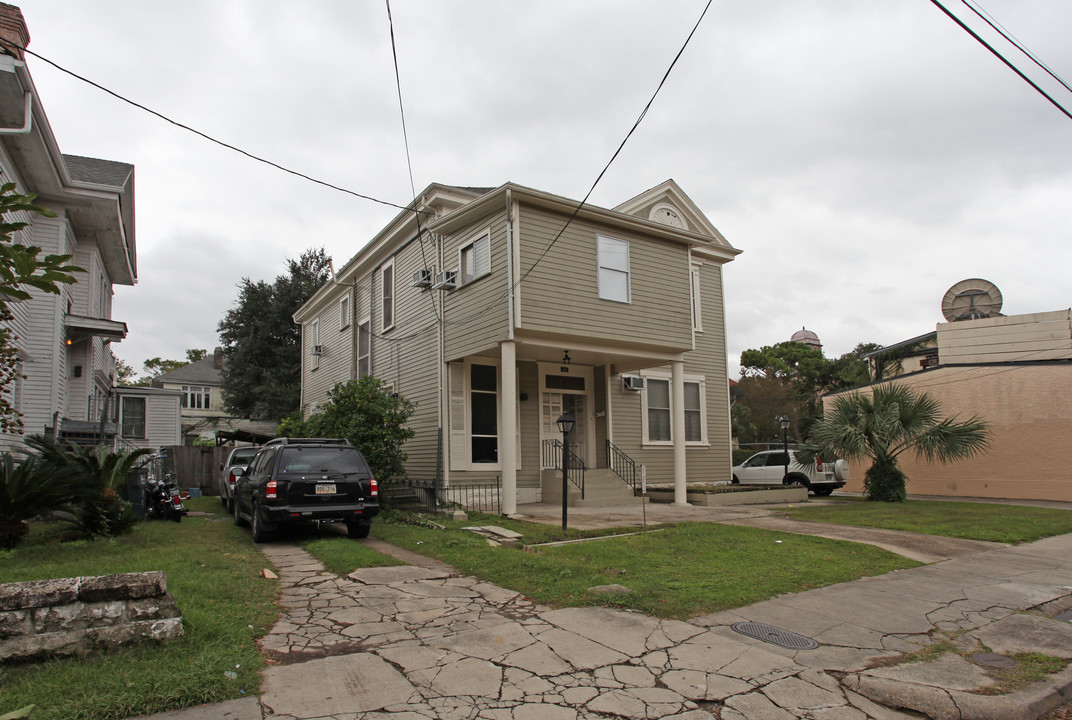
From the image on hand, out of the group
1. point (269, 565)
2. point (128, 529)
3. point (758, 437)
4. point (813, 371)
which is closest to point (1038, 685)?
point (269, 565)

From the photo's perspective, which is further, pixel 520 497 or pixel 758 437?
pixel 758 437

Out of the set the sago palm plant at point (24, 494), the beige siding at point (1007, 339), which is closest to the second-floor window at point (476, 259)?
the sago palm plant at point (24, 494)

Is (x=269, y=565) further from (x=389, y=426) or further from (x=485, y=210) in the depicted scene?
(x=485, y=210)

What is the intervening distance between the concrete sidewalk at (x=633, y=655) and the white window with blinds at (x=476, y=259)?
8.23 metres

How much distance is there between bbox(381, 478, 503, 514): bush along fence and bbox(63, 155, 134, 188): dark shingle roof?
10.0 metres

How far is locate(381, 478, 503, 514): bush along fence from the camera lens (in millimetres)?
13875

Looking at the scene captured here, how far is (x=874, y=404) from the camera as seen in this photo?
1661 centimetres

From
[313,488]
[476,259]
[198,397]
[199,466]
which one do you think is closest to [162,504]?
[313,488]

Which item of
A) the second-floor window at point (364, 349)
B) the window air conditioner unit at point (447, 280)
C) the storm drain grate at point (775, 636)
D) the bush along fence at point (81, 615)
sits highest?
the window air conditioner unit at point (447, 280)

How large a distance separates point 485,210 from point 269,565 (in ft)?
28.3

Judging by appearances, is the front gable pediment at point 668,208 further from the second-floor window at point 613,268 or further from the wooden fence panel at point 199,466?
the wooden fence panel at point 199,466

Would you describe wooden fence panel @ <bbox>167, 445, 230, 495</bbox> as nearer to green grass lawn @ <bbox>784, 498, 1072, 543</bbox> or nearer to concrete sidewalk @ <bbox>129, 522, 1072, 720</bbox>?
concrete sidewalk @ <bbox>129, 522, 1072, 720</bbox>

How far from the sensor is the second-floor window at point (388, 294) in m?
18.6

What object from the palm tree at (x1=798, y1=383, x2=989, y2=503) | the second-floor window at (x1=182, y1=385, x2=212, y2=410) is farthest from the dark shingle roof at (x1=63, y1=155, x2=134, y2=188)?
the second-floor window at (x1=182, y1=385, x2=212, y2=410)
